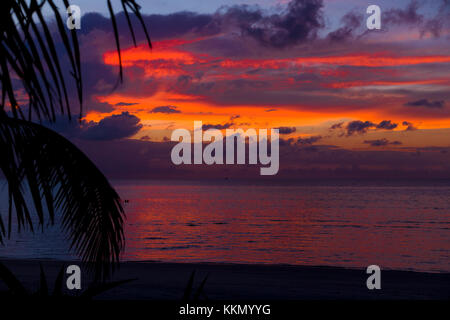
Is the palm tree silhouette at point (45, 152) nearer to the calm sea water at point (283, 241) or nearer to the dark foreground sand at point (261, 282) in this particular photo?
the dark foreground sand at point (261, 282)

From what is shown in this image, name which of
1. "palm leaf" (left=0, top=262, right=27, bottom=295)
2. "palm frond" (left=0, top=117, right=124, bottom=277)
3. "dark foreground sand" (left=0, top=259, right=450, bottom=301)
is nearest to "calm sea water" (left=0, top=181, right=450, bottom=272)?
"dark foreground sand" (left=0, top=259, right=450, bottom=301)

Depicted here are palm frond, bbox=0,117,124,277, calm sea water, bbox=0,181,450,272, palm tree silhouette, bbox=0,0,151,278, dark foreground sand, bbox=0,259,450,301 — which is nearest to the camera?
palm tree silhouette, bbox=0,0,151,278

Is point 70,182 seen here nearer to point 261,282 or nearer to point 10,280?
point 10,280

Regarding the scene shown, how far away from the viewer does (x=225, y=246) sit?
31297 mm

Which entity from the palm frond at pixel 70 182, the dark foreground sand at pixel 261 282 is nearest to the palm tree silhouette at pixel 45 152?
the palm frond at pixel 70 182

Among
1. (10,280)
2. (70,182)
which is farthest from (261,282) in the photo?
(10,280)

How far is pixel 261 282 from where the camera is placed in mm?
15242

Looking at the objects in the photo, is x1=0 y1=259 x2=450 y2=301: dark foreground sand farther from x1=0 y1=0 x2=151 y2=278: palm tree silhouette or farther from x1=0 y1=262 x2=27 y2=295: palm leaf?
x1=0 y1=262 x2=27 y2=295: palm leaf

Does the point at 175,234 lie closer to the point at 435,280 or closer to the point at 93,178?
the point at 435,280

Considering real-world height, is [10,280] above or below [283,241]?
above

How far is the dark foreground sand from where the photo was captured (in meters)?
13.0

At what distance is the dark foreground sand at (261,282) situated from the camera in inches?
512
